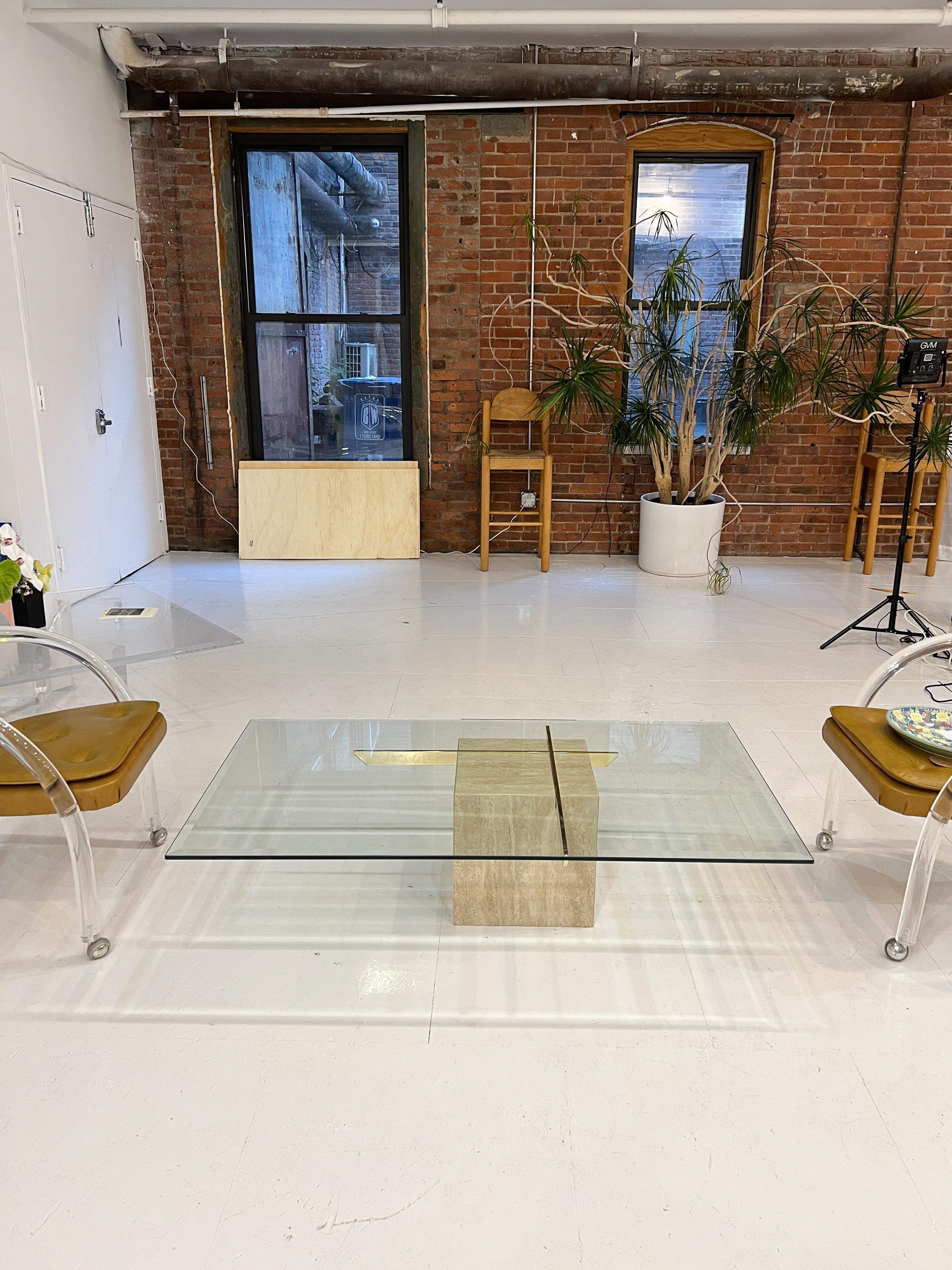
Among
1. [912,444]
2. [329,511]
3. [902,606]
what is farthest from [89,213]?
[902,606]

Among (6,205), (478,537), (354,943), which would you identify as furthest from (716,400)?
(354,943)

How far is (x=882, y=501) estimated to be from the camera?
6430 millimetres

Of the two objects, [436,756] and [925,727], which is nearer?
[925,727]

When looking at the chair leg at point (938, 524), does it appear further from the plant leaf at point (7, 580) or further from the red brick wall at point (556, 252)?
the plant leaf at point (7, 580)

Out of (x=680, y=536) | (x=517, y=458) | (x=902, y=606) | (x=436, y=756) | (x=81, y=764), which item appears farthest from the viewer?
(x=680, y=536)

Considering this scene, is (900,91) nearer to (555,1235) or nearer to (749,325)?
(749,325)

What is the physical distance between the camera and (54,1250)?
5.43 feet

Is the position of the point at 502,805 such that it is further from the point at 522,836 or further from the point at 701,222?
the point at 701,222

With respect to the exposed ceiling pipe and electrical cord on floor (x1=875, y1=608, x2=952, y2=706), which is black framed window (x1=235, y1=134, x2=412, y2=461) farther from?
electrical cord on floor (x1=875, y1=608, x2=952, y2=706)

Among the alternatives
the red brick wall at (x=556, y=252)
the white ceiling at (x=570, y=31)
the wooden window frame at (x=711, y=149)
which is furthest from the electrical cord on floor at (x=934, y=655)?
the white ceiling at (x=570, y=31)

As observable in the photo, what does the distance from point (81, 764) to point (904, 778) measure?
203cm

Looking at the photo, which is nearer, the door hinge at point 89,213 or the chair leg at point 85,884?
the chair leg at point 85,884

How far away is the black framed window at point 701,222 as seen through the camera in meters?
6.14

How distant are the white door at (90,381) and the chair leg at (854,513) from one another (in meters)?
4.51
